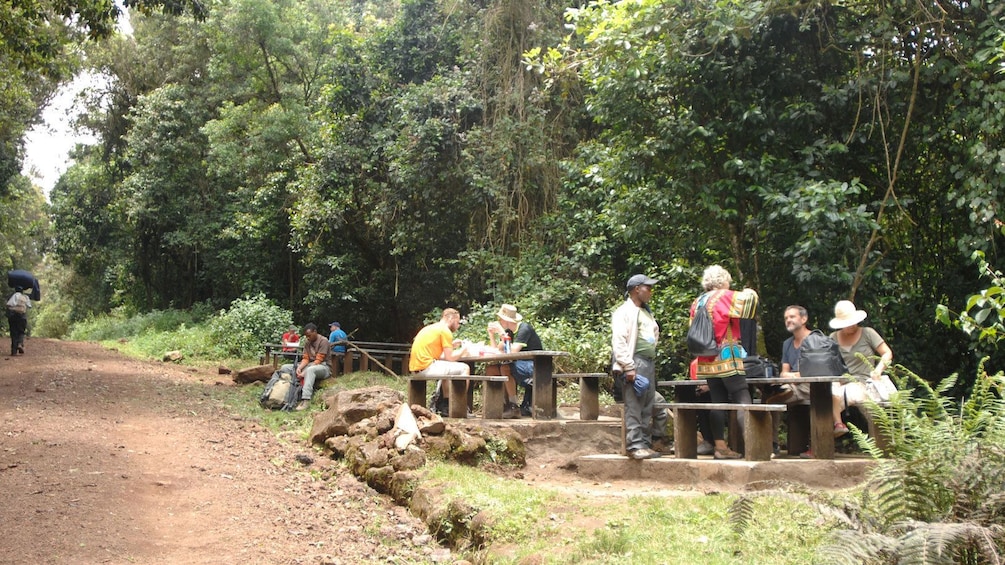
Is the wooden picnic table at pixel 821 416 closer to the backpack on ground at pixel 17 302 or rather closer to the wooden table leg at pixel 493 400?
the wooden table leg at pixel 493 400

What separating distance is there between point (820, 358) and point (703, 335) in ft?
3.77

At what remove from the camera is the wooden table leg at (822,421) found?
7613mm

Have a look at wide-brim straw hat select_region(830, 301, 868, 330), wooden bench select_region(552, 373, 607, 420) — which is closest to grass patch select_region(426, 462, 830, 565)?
wide-brim straw hat select_region(830, 301, 868, 330)

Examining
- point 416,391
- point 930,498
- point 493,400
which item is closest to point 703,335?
point 493,400

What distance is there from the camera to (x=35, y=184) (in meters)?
52.8

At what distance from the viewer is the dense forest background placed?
422 inches

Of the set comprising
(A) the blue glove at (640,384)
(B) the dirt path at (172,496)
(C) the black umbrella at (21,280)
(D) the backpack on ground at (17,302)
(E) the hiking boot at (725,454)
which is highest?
(C) the black umbrella at (21,280)

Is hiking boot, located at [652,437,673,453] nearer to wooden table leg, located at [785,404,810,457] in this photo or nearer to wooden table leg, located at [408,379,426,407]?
wooden table leg, located at [785,404,810,457]

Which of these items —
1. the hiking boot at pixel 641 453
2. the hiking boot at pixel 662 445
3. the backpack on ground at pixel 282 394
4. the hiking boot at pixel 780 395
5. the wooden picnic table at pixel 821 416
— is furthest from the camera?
the backpack on ground at pixel 282 394

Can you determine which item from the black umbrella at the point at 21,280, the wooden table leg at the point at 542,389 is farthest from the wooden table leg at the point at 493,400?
the black umbrella at the point at 21,280

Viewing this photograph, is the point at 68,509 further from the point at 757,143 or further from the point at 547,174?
the point at 547,174

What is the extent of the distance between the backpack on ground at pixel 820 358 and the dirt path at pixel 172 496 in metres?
3.77

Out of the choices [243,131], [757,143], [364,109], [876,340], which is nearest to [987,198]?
[876,340]

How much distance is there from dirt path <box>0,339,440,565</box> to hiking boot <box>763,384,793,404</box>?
360cm
